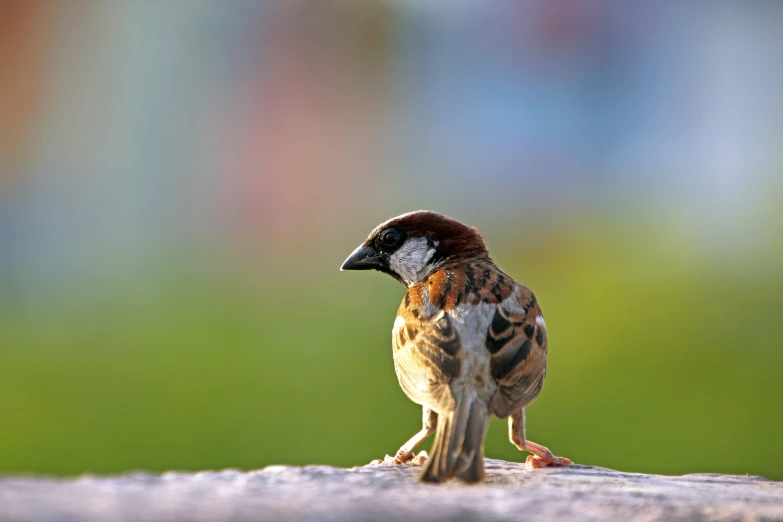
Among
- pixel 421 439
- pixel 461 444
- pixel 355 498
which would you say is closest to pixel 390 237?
pixel 421 439

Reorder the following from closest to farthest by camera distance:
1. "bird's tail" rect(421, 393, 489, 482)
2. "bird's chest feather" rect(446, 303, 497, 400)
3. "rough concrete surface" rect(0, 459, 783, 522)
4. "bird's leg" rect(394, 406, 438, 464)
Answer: "rough concrete surface" rect(0, 459, 783, 522) → "bird's tail" rect(421, 393, 489, 482) → "bird's chest feather" rect(446, 303, 497, 400) → "bird's leg" rect(394, 406, 438, 464)

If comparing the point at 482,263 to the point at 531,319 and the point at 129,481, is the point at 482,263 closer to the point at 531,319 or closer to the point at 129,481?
the point at 531,319

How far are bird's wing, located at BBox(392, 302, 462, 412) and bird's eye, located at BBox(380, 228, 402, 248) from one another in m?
0.57

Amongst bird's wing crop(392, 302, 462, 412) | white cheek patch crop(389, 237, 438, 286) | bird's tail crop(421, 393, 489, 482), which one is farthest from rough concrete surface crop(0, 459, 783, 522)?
white cheek patch crop(389, 237, 438, 286)

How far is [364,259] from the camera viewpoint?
337 centimetres

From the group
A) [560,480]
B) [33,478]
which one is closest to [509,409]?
[560,480]

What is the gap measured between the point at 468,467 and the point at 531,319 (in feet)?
2.61

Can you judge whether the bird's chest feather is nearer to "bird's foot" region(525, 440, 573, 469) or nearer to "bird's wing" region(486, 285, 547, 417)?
"bird's wing" region(486, 285, 547, 417)

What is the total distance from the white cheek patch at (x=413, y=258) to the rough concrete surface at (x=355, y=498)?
43.4 inches

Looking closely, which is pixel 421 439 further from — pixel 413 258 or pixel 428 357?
pixel 413 258

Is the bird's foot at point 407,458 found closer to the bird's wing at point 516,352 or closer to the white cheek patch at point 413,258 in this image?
the bird's wing at point 516,352

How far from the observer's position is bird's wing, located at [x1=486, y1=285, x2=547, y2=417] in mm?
2449

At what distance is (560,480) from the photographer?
2.25 metres

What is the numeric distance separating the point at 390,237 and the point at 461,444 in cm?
128
